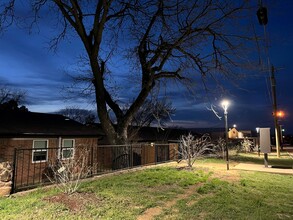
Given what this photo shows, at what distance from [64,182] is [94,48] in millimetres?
6520

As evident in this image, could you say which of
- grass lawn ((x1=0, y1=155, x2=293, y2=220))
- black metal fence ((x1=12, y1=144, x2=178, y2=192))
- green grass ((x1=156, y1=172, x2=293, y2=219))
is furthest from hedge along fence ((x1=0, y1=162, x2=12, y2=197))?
green grass ((x1=156, y1=172, x2=293, y2=219))

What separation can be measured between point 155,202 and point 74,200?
1.81 meters

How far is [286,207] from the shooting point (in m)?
5.31

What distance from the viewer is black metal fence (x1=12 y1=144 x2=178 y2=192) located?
802 cm

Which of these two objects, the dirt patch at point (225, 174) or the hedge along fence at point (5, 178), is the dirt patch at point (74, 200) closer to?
the hedge along fence at point (5, 178)

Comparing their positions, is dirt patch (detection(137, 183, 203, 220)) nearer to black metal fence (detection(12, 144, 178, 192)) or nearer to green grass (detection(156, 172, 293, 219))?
green grass (detection(156, 172, 293, 219))

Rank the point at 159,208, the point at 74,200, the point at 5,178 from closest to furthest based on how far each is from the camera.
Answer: the point at 159,208, the point at 74,200, the point at 5,178

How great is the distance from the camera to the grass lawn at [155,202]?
4.66 meters

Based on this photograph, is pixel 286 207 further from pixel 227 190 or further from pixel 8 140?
pixel 8 140

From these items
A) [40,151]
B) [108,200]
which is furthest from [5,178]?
[40,151]

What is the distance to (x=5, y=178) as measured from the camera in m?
5.62

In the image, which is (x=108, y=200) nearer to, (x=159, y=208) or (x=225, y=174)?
(x=159, y=208)

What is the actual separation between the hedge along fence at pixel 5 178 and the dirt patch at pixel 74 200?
1.09 m

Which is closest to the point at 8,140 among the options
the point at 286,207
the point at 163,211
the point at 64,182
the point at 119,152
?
the point at 119,152
